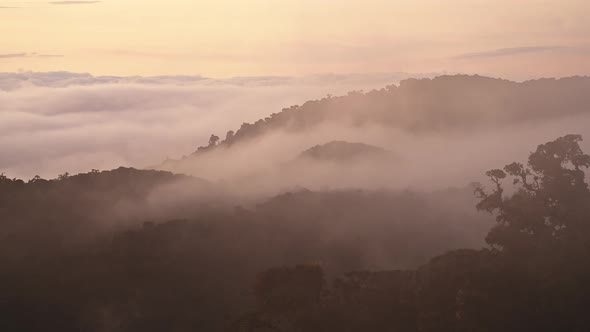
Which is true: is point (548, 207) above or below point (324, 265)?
above

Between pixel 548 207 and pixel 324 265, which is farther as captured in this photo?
pixel 324 265

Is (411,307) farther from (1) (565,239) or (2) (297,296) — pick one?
(1) (565,239)

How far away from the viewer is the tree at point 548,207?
259 ft

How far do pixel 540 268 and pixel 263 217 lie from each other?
10091 centimetres

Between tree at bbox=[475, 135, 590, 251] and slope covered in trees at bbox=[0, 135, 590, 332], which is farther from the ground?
tree at bbox=[475, 135, 590, 251]

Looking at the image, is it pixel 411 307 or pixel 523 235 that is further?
pixel 523 235

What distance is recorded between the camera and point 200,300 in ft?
433

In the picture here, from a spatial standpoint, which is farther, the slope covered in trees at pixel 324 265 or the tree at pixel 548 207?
the tree at pixel 548 207

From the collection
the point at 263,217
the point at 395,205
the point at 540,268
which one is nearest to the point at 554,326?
the point at 540,268

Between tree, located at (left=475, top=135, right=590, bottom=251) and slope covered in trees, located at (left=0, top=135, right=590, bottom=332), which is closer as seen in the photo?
slope covered in trees, located at (left=0, top=135, right=590, bottom=332)

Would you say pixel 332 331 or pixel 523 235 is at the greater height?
pixel 523 235

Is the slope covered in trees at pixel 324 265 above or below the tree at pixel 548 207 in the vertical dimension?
below

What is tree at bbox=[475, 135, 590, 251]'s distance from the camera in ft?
259

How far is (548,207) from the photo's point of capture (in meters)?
81.9
